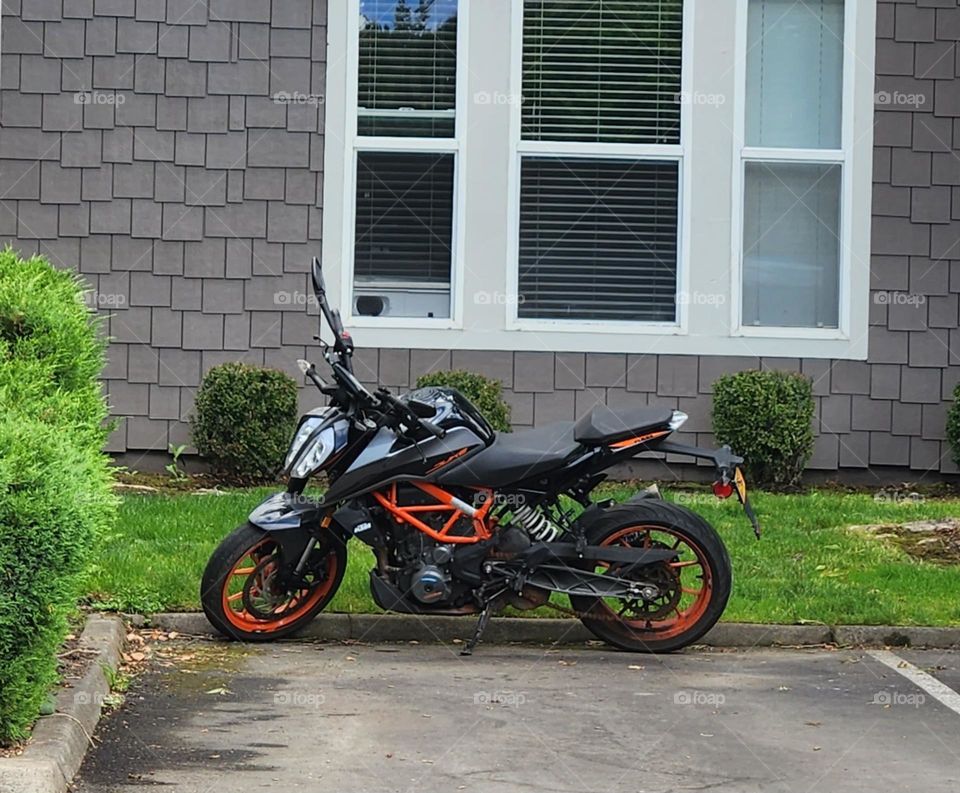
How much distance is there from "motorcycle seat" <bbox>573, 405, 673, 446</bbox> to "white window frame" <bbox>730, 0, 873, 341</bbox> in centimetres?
517

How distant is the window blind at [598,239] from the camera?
12.2m

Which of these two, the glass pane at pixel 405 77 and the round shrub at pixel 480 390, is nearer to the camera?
the round shrub at pixel 480 390

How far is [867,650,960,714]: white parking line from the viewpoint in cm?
645

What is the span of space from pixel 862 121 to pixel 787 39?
0.89 metres

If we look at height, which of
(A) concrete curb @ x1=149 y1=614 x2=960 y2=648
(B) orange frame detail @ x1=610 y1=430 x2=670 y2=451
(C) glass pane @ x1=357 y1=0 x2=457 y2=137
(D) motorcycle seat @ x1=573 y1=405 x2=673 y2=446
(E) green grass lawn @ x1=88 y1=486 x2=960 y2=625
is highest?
(C) glass pane @ x1=357 y1=0 x2=457 y2=137

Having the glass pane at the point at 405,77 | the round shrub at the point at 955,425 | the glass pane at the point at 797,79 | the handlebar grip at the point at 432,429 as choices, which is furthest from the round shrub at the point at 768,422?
the handlebar grip at the point at 432,429

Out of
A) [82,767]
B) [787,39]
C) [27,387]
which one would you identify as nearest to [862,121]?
[787,39]

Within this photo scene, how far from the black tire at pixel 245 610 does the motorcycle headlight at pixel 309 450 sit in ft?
1.09

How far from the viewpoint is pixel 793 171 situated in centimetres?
1238

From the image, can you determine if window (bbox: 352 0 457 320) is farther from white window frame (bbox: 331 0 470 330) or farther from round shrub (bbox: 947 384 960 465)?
round shrub (bbox: 947 384 960 465)

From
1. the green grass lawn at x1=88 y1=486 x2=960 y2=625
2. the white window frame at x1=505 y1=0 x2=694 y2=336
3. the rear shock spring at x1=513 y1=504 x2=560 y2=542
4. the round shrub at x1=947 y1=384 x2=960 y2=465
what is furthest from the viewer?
the white window frame at x1=505 y1=0 x2=694 y2=336

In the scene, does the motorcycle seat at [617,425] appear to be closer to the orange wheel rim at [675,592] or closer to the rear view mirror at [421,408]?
the orange wheel rim at [675,592]

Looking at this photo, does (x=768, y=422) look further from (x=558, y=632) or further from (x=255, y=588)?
(x=255, y=588)

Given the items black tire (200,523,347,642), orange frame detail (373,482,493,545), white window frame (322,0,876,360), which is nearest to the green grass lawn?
black tire (200,523,347,642)
